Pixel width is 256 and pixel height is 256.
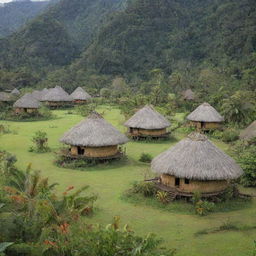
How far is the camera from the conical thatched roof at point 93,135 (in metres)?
23.2

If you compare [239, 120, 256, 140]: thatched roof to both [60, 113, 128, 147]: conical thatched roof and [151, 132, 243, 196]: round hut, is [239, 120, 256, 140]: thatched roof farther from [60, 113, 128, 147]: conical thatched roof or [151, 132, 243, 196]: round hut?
[151, 132, 243, 196]: round hut

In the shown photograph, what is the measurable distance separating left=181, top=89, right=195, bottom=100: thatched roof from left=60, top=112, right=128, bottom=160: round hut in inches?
1251

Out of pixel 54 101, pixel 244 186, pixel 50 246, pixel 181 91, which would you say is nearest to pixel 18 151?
pixel 244 186

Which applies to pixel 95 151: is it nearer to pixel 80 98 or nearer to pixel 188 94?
pixel 188 94

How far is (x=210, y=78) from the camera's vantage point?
182ft

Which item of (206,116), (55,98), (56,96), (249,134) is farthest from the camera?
(56,96)

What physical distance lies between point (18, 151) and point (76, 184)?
8.67 meters

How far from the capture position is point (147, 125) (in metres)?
30.5

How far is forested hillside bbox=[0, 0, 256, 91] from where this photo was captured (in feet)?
241

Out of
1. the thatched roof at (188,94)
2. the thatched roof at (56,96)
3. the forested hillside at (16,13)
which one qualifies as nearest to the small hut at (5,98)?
the thatched roof at (56,96)

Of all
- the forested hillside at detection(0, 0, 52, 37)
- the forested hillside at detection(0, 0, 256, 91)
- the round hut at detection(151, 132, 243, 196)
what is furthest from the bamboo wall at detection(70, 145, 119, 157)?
the forested hillside at detection(0, 0, 52, 37)

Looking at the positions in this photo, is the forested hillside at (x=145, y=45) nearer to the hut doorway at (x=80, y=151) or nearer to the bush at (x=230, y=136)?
the bush at (x=230, y=136)

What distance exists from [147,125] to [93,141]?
8042mm

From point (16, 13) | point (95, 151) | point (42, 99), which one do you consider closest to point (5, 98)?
point (42, 99)
